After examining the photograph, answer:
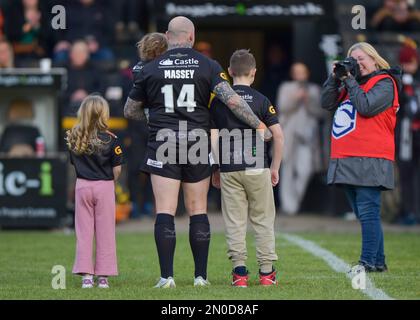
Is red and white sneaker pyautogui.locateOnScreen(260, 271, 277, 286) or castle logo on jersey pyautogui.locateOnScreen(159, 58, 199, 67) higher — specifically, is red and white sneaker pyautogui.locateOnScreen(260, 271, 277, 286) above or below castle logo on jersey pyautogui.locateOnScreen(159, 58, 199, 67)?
below

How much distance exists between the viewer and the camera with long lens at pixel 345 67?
9828mm

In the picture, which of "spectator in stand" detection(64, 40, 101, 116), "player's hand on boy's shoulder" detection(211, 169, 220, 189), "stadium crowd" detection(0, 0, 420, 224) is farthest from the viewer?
"spectator in stand" detection(64, 40, 101, 116)

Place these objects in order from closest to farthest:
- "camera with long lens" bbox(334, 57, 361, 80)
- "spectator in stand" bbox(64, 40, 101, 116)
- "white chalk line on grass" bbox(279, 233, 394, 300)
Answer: "white chalk line on grass" bbox(279, 233, 394, 300) < "camera with long lens" bbox(334, 57, 361, 80) < "spectator in stand" bbox(64, 40, 101, 116)

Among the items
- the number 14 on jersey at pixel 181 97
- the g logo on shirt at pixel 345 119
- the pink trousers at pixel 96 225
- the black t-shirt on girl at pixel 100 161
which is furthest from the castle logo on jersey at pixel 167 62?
the g logo on shirt at pixel 345 119

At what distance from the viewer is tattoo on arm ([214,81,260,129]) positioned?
8.73 meters

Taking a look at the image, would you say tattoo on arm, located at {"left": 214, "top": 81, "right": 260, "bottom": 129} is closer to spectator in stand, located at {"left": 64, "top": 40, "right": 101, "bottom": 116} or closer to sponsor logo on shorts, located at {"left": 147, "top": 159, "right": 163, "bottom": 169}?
sponsor logo on shorts, located at {"left": 147, "top": 159, "right": 163, "bottom": 169}

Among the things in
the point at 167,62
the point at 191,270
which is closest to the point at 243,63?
the point at 167,62

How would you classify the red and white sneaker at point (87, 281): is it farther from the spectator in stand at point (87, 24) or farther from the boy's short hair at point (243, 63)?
the spectator in stand at point (87, 24)

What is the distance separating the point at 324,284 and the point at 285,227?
6.68 meters

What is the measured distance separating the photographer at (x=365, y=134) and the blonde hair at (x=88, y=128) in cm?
211

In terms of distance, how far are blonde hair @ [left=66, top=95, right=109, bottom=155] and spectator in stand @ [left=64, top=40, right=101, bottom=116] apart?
7683 mm

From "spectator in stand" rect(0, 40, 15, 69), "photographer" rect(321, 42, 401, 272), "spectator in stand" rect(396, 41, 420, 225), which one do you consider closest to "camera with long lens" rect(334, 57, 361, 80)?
"photographer" rect(321, 42, 401, 272)
